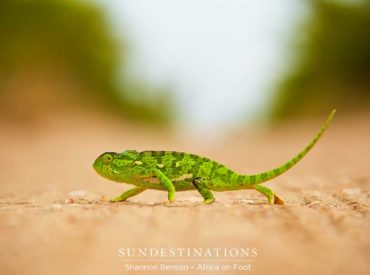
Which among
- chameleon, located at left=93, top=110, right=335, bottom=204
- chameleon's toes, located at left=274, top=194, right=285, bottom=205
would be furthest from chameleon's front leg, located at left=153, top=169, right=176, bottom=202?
chameleon's toes, located at left=274, top=194, right=285, bottom=205

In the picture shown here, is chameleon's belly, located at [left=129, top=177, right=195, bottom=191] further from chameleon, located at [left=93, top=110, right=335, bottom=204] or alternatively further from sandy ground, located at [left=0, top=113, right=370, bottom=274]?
sandy ground, located at [left=0, top=113, right=370, bottom=274]

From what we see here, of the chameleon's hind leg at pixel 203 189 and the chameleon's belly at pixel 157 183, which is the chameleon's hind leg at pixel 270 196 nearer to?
the chameleon's hind leg at pixel 203 189

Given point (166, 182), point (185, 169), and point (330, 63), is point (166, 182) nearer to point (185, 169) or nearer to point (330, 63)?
point (185, 169)

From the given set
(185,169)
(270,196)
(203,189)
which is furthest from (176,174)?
(270,196)

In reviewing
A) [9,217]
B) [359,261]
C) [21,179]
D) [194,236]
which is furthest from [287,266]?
[21,179]

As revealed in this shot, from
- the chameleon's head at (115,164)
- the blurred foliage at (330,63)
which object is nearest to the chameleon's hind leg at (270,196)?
the chameleon's head at (115,164)

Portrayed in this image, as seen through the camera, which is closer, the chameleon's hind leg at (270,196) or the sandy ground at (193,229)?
the sandy ground at (193,229)
